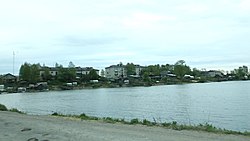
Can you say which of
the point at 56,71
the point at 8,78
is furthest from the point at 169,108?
the point at 56,71

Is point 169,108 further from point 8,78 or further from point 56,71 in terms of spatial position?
point 56,71

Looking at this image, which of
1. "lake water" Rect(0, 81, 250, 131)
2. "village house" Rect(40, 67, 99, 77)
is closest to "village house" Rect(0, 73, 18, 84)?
"village house" Rect(40, 67, 99, 77)

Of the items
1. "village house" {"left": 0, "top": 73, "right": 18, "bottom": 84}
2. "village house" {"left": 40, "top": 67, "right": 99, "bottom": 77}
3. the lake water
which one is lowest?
the lake water

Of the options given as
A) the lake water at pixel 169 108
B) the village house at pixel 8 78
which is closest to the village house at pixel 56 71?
the village house at pixel 8 78

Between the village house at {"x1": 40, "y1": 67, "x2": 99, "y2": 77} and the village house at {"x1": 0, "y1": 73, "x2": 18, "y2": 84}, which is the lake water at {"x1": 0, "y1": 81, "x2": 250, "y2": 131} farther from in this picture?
the village house at {"x1": 40, "y1": 67, "x2": 99, "y2": 77}

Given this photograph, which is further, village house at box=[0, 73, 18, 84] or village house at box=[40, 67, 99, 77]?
village house at box=[40, 67, 99, 77]

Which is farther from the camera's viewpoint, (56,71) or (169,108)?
(56,71)

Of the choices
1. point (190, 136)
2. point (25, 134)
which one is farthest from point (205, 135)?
point (25, 134)

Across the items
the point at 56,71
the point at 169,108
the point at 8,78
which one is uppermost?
the point at 56,71

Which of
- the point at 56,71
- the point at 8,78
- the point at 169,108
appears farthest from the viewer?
the point at 56,71

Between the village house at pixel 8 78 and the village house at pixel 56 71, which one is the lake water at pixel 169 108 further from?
the village house at pixel 56 71

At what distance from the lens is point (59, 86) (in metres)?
146

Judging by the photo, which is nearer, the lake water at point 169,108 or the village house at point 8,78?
the lake water at point 169,108

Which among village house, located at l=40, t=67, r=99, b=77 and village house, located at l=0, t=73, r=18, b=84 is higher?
village house, located at l=40, t=67, r=99, b=77
